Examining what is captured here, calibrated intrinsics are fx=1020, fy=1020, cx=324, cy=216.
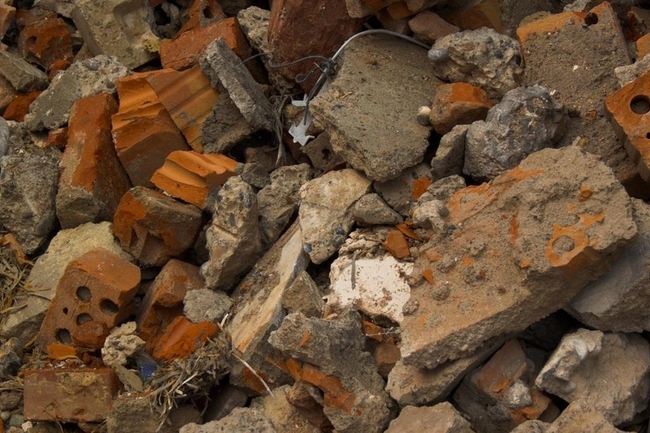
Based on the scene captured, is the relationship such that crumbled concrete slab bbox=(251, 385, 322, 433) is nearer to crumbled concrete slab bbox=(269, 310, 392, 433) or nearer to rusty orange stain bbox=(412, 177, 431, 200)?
crumbled concrete slab bbox=(269, 310, 392, 433)

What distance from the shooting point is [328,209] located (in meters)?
4.84

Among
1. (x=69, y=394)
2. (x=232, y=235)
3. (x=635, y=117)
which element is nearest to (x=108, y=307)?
(x=69, y=394)

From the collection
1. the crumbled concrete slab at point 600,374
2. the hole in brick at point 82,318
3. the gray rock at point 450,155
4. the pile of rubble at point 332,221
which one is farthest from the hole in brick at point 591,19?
the hole in brick at point 82,318

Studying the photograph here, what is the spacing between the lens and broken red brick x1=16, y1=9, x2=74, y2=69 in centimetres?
653

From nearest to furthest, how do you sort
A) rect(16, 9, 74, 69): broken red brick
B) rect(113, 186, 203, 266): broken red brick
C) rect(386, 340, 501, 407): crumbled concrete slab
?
rect(386, 340, 501, 407): crumbled concrete slab, rect(113, 186, 203, 266): broken red brick, rect(16, 9, 74, 69): broken red brick

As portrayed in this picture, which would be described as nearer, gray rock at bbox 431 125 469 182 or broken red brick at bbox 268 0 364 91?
gray rock at bbox 431 125 469 182

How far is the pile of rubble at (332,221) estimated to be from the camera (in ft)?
13.0

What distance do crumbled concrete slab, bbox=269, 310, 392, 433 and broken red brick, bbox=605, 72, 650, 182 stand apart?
1.46 meters

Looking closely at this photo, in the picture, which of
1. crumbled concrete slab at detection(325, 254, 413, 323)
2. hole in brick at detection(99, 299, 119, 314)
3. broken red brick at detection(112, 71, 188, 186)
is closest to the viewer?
crumbled concrete slab at detection(325, 254, 413, 323)

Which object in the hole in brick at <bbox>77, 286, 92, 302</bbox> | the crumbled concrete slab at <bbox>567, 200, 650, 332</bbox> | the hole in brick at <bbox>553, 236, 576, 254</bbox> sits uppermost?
the hole in brick at <bbox>553, 236, 576, 254</bbox>

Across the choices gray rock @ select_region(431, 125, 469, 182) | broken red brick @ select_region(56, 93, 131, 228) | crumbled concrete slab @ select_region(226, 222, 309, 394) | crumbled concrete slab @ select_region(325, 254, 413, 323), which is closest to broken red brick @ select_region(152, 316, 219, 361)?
crumbled concrete slab @ select_region(226, 222, 309, 394)

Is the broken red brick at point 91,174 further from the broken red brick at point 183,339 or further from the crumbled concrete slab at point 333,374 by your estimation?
the crumbled concrete slab at point 333,374

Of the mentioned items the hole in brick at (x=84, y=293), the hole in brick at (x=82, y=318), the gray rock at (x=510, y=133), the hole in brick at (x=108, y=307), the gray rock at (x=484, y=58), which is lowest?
the hole in brick at (x=82, y=318)

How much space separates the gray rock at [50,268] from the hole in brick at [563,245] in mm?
2313
